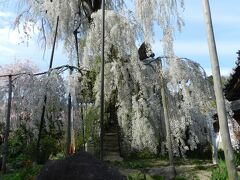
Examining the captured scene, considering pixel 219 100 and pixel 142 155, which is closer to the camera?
pixel 219 100

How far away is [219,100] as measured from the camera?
9.75 m

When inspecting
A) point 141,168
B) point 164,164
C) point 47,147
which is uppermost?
point 47,147

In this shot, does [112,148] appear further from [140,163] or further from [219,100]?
[219,100]

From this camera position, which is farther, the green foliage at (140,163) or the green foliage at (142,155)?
the green foliage at (142,155)

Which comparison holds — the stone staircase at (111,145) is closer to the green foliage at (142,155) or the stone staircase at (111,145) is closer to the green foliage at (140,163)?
the green foliage at (140,163)

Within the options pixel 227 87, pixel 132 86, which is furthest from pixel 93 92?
pixel 227 87

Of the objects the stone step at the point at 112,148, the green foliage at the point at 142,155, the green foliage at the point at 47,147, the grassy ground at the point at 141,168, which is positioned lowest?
the grassy ground at the point at 141,168

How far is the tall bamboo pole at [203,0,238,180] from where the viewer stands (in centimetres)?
941

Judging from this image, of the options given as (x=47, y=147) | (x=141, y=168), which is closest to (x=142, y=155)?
(x=141, y=168)

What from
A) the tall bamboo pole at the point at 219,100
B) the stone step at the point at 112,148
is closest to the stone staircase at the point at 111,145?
the stone step at the point at 112,148

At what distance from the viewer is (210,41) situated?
1023cm

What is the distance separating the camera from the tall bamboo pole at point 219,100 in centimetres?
941

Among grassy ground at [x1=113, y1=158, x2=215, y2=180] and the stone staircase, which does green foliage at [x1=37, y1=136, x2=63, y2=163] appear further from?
grassy ground at [x1=113, y1=158, x2=215, y2=180]

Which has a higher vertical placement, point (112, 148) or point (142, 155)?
point (112, 148)
